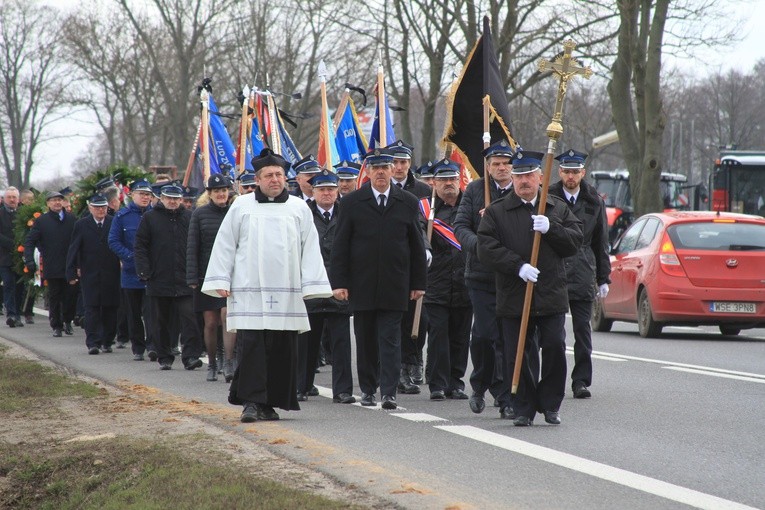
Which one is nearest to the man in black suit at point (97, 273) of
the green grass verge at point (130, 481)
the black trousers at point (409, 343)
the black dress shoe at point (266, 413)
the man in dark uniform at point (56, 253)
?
the man in dark uniform at point (56, 253)

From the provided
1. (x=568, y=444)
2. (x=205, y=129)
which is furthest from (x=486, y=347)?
(x=205, y=129)

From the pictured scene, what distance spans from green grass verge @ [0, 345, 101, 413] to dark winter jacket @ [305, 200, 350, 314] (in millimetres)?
1989

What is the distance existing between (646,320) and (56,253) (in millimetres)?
8243

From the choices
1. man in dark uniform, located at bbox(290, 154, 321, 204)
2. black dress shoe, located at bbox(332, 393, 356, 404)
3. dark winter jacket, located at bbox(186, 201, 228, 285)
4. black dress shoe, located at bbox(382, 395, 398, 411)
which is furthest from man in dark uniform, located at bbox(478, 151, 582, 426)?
dark winter jacket, located at bbox(186, 201, 228, 285)

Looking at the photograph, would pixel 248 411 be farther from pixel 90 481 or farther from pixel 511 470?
pixel 511 470

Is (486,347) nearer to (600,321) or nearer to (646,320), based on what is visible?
(646,320)

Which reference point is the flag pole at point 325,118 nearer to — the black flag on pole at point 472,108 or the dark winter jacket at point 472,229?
the black flag on pole at point 472,108

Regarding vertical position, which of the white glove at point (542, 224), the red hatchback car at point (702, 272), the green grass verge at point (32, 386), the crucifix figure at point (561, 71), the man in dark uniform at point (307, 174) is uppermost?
the crucifix figure at point (561, 71)

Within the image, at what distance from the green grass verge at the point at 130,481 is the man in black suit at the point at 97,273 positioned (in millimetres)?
7902

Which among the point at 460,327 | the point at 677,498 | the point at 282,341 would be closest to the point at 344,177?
the point at 460,327

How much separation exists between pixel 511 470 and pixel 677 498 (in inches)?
42.2

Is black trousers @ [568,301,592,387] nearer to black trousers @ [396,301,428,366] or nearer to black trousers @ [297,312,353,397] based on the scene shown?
black trousers @ [396,301,428,366]

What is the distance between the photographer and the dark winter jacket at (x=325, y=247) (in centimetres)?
1125

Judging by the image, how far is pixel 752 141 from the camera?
80688 millimetres
